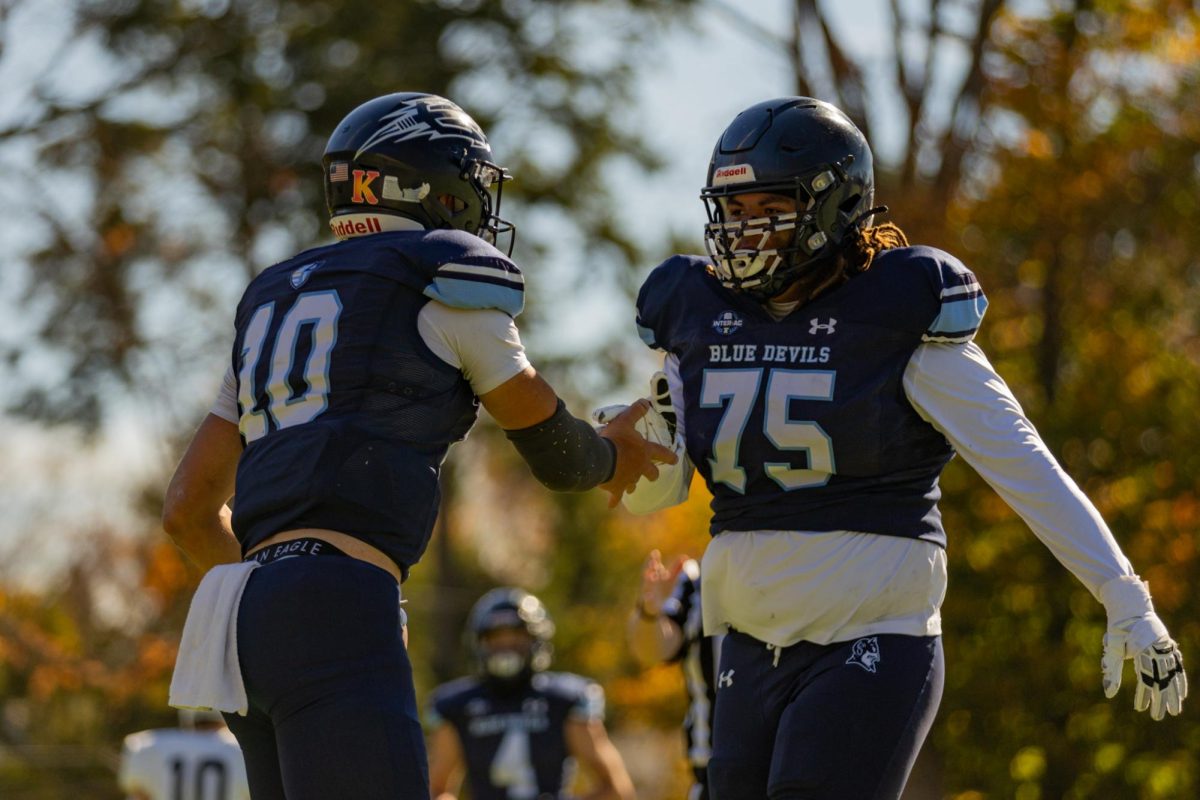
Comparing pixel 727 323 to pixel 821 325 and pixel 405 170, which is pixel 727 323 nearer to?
pixel 821 325

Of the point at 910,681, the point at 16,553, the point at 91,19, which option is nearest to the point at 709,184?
the point at 910,681

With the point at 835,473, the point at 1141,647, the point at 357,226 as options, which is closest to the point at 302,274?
the point at 357,226

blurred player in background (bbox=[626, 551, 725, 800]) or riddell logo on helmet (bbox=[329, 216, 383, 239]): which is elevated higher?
riddell logo on helmet (bbox=[329, 216, 383, 239])

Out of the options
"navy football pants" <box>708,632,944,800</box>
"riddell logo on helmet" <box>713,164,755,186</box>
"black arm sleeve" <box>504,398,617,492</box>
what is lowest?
"navy football pants" <box>708,632,944,800</box>

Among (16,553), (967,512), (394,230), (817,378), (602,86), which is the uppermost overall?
(602,86)

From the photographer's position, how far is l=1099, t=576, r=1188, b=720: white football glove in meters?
4.09

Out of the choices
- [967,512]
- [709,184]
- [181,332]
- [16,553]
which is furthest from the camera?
[16,553]

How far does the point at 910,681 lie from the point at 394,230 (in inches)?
60.9

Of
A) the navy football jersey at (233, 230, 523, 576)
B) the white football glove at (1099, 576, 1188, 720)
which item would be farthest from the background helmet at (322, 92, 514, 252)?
the white football glove at (1099, 576, 1188, 720)

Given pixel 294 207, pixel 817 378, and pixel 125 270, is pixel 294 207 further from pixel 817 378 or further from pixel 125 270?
pixel 817 378

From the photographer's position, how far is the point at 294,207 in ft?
64.7

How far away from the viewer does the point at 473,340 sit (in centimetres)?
397

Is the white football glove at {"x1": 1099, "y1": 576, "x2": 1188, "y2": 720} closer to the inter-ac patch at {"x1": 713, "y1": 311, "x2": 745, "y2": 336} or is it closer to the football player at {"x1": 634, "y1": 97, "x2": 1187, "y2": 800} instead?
the football player at {"x1": 634, "y1": 97, "x2": 1187, "y2": 800}

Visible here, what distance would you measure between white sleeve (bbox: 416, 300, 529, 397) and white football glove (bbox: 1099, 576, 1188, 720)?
1442 millimetres
